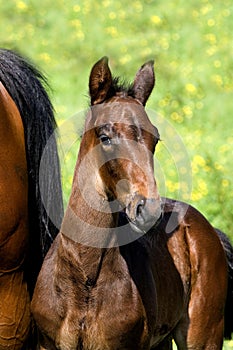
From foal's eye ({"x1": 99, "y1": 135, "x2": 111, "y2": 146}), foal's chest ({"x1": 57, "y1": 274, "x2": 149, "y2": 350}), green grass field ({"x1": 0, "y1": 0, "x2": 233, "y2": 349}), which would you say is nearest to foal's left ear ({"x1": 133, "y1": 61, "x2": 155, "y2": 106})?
foal's eye ({"x1": 99, "y1": 135, "x2": 111, "y2": 146})

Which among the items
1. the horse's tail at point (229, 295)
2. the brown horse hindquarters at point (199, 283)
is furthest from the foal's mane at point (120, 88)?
the horse's tail at point (229, 295)

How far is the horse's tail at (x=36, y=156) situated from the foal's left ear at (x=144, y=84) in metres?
0.79

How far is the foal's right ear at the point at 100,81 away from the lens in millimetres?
4098

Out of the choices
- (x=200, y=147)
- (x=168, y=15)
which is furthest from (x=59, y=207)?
(x=168, y=15)

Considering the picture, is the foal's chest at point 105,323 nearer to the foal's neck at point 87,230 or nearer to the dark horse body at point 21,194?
the foal's neck at point 87,230

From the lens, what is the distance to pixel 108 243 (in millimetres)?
4332

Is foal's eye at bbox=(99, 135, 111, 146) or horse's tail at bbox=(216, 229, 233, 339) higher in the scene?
foal's eye at bbox=(99, 135, 111, 146)

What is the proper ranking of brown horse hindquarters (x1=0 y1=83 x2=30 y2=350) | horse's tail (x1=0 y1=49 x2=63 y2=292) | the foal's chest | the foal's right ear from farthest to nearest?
horse's tail (x1=0 y1=49 x2=63 y2=292) < brown horse hindquarters (x1=0 y1=83 x2=30 y2=350) < the foal's chest < the foal's right ear

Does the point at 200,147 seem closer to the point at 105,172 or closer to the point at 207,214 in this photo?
the point at 207,214

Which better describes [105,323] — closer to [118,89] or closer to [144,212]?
[144,212]

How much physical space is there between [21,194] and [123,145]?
897 mm

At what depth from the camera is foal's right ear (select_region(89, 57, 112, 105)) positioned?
13.4 ft

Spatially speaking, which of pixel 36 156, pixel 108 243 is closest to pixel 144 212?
pixel 108 243

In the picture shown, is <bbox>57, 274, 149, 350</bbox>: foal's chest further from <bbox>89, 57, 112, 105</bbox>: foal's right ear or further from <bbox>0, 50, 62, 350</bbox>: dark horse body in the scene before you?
<bbox>89, 57, 112, 105</bbox>: foal's right ear
